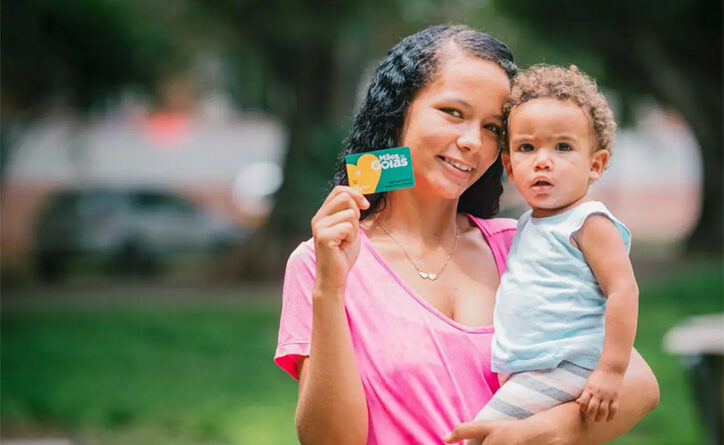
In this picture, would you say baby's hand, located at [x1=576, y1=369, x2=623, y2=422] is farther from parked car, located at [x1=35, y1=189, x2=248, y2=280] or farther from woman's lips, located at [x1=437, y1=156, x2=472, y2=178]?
parked car, located at [x1=35, y1=189, x2=248, y2=280]

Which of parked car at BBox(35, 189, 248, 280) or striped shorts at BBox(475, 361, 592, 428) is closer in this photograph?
striped shorts at BBox(475, 361, 592, 428)

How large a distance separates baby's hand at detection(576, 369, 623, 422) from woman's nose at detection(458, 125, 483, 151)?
0.55m

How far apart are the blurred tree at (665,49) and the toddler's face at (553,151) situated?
14.2m

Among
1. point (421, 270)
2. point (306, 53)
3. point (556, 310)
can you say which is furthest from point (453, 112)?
point (306, 53)

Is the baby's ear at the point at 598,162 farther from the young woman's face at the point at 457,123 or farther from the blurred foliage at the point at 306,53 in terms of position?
the blurred foliage at the point at 306,53

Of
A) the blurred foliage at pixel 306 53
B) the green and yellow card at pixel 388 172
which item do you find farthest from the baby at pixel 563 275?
the blurred foliage at pixel 306 53

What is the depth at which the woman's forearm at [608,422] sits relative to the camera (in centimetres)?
204


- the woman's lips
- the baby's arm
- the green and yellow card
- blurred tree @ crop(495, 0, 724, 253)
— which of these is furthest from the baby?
blurred tree @ crop(495, 0, 724, 253)

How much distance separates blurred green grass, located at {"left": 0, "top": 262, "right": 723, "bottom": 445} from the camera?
7.50 meters

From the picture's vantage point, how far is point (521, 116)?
2.11 metres

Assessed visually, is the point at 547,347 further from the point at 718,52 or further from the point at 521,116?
the point at 718,52

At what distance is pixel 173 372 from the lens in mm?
9391

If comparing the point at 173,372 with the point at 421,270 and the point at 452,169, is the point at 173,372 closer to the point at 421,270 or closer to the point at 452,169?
the point at 421,270

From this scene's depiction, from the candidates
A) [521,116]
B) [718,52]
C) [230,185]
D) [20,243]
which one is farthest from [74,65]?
[521,116]
